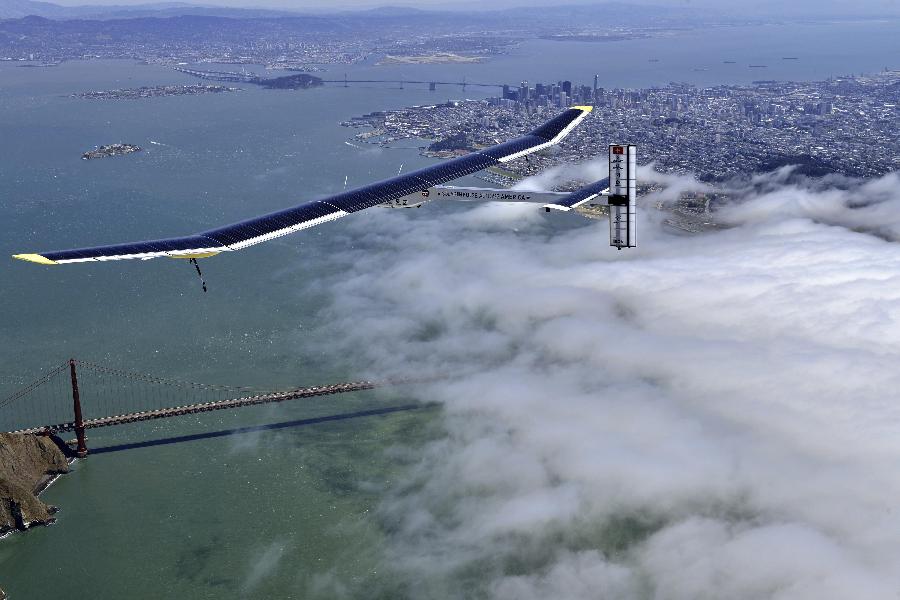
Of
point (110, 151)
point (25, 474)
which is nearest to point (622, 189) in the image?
point (25, 474)

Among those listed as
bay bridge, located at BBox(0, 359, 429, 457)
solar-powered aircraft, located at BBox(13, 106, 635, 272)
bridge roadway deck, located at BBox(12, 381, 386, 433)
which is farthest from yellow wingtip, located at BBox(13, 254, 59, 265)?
bridge roadway deck, located at BBox(12, 381, 386, 433)

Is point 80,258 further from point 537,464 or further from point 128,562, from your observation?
point 537,464

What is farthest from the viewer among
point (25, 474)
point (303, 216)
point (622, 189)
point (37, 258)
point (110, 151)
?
point (110, 151)

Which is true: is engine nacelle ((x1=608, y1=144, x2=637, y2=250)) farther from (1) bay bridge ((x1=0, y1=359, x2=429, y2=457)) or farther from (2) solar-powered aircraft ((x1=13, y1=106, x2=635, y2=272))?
(1) bay bridge ((x1=0, y1=359, x2=429, y2=457))

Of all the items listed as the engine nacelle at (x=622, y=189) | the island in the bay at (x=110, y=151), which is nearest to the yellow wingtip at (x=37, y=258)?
the engine nacelle at (x=622, y=189)

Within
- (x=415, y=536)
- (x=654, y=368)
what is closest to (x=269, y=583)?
(x=415, y=536)

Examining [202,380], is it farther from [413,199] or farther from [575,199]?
[575,199]
